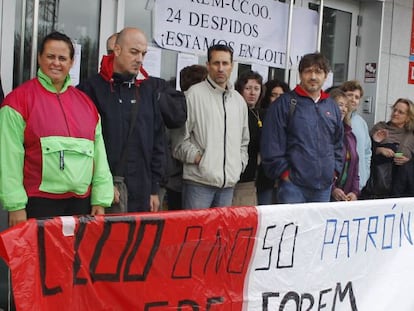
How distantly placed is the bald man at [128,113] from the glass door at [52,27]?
3.66 feet

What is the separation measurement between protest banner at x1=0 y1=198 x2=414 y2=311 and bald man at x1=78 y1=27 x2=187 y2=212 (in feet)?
2.58

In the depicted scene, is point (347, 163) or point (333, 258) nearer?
point (333, 258)

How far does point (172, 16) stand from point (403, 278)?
3030 mm

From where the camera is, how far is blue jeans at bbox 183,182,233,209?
16.1 ft

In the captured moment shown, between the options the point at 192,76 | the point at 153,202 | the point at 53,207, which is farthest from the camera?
the point at 192,76

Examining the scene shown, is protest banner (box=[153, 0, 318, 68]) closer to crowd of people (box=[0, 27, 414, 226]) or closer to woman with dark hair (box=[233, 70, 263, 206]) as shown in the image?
crowd of people (box=[0, 27, 414, 226])

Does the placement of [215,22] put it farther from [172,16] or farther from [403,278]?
[403,278]

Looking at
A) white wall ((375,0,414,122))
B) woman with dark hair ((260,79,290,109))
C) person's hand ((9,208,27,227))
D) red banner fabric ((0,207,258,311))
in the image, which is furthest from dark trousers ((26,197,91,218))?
white wall ((375,0,414,122))

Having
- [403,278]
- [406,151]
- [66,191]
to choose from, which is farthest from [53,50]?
[406,151]

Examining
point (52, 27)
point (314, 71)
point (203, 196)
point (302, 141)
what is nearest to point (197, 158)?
point (203, 196)

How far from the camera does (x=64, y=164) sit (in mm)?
3803

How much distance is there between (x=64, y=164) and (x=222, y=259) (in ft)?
3.36

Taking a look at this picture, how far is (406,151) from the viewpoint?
6.51m

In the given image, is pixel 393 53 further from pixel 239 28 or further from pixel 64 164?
pixel 64 164
